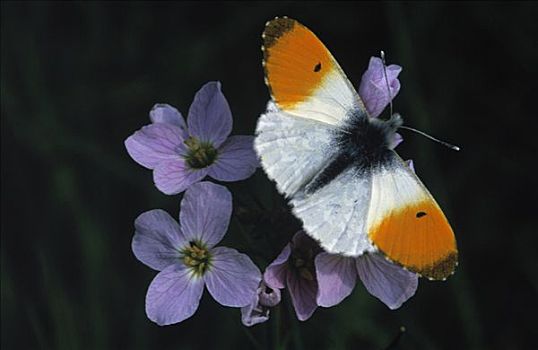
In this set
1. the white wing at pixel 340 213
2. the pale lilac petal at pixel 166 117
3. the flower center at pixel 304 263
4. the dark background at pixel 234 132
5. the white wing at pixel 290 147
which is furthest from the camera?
the dark background at pixel 234 132

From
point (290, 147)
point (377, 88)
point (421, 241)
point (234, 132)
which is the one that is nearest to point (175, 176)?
point (290, 147)

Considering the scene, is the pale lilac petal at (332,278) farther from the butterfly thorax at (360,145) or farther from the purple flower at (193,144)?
the purple flower at (193,144)

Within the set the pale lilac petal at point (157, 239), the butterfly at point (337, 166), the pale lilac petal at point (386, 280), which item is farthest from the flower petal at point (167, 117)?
the pale lilac petal at point (386, 280)

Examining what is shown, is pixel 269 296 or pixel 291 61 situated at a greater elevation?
pixel 291 61

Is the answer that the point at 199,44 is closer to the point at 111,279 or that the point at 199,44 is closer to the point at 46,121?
the point at 46,121

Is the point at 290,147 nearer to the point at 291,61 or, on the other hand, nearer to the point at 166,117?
the point at 291,61

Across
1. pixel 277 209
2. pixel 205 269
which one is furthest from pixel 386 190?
pixel 205 269

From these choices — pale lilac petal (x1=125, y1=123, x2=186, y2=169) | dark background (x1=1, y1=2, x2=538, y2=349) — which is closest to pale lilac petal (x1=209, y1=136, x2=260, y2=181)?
pale lilac petal (x1=125, y1=123, x2=186, y2=169)
